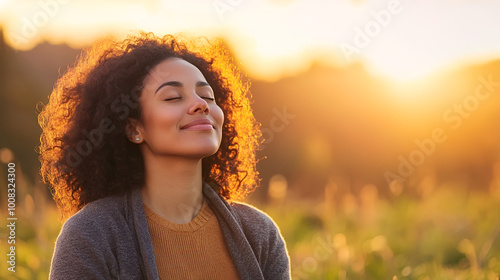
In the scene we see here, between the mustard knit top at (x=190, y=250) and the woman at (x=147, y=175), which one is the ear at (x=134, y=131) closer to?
the woman at (x=147, y=175)

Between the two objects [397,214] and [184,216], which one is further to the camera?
[397,214]

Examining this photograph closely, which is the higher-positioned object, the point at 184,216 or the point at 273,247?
the point at 184,216

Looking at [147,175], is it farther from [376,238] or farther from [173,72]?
[376,238]

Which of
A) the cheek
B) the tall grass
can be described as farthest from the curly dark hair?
the tall grass

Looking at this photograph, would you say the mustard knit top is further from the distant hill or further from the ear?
the distant hill

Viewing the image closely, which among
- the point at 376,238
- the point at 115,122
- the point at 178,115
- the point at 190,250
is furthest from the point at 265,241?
the point at 376,238

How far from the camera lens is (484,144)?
35.4ft

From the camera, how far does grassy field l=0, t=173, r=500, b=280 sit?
15.2 feet

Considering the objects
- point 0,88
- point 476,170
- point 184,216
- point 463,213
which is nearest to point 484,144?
point 476,170

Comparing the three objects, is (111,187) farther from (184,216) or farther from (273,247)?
(273,247)

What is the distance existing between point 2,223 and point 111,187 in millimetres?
3177

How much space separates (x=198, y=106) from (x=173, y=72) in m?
0.27

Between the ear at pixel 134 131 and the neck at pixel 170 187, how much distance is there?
0.12 m

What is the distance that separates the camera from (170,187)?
2.74 meters
